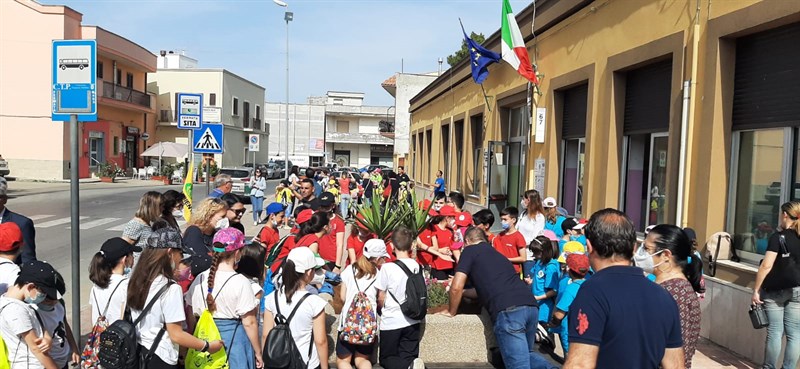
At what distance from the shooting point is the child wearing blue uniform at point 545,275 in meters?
6.26

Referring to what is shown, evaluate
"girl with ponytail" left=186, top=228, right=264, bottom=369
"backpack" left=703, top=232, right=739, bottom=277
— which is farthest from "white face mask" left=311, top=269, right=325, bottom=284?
"backpack" left=703, top=232, right=739, bottom=277

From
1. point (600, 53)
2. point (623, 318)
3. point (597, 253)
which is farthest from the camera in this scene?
point (600, 53)

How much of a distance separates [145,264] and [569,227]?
4924 millimetres

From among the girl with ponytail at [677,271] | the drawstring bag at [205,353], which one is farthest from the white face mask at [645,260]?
the drawstring bag at [205,353]

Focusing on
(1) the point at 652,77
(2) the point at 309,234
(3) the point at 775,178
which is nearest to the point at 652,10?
(1) the point at 652,77

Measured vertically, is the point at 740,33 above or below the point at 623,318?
above

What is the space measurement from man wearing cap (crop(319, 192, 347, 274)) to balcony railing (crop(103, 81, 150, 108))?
115 feet

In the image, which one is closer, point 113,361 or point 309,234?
point 113,361

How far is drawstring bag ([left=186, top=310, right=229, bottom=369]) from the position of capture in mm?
4211

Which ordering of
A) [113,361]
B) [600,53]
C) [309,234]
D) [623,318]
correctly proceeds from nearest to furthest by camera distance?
[623,318] < [113,361] < [309,234] < [600,53]

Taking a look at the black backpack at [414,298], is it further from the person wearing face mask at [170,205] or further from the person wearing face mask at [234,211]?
the person wearing face mask at [234,211]

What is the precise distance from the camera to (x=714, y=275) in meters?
6.95

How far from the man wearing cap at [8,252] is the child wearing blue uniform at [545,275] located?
447cm

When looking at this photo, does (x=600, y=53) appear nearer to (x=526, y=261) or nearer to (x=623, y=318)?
(x=526, y=261)
